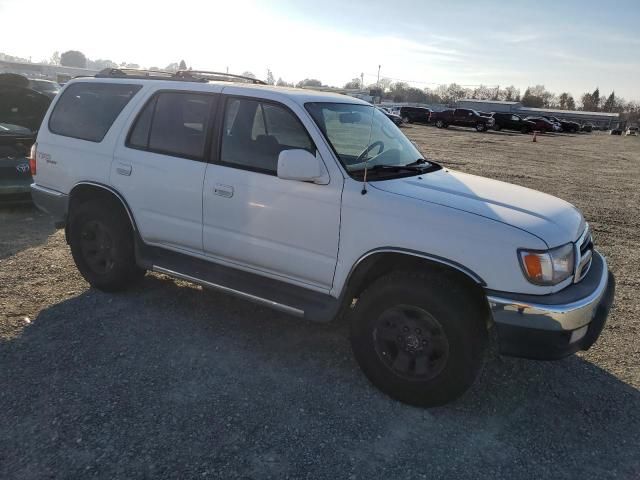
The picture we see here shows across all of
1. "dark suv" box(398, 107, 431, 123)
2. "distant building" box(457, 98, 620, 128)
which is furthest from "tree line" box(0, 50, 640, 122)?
"dark suv" box(398, 107, 431, 123)

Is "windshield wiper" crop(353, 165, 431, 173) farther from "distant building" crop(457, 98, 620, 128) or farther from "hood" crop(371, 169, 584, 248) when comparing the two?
"distant building" crop(457, 98, 620, 128)

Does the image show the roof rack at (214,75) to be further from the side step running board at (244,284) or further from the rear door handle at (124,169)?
the side step running board at (244,284)

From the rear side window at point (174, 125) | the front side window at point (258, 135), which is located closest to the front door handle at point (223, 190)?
the front side window at point (258, 135)

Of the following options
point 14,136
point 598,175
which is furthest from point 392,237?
point 598,175

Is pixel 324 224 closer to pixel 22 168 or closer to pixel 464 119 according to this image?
pixel 22 168

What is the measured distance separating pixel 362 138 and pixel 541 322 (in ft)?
5.99

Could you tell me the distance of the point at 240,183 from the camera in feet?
11.9

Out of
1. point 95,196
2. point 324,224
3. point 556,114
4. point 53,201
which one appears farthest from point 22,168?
point 556,114

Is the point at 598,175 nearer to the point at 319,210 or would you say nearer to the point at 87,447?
the point at 319,210

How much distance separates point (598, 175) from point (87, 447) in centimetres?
1691

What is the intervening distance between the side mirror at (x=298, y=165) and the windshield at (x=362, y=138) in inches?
9.9

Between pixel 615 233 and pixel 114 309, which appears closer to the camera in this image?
pixel 114 309

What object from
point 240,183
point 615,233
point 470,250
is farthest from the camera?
point 615,233

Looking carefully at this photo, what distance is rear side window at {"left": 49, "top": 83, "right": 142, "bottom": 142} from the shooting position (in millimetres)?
4391
